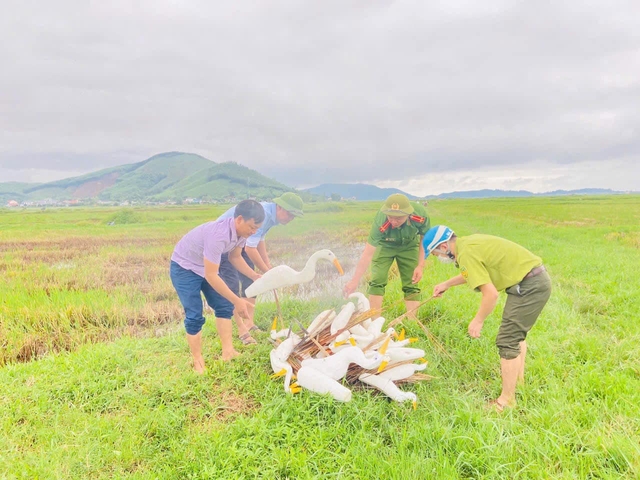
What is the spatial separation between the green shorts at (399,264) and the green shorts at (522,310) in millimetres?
1949

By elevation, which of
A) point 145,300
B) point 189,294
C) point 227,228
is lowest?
point 145,300

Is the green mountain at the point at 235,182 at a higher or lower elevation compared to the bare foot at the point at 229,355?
higher

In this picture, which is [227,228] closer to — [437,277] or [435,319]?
[435,319]

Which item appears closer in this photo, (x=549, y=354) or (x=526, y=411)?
(x=526, y=411)

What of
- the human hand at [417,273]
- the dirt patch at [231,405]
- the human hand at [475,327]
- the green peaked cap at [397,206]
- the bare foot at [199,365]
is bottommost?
the dirt patch at [231,405]

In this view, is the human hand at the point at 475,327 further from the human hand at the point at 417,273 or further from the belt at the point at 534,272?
the human hand at the point at 417,273

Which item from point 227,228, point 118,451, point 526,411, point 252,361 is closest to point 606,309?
point 526,411

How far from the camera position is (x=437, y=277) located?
752 cm

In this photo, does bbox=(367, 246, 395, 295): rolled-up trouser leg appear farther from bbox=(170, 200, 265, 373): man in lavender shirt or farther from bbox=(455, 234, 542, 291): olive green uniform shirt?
bbox=(170, 200, 265, 373): man in lavender shirt

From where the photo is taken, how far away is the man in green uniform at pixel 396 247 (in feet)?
14.2

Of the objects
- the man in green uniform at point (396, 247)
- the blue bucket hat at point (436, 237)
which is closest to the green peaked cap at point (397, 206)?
the man in green uniform at point (396, 247)

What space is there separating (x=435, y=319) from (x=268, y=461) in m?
3.34

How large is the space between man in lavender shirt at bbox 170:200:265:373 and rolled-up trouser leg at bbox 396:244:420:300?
2416 millimetres

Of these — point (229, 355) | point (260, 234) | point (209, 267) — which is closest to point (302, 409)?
point (229, 355)
